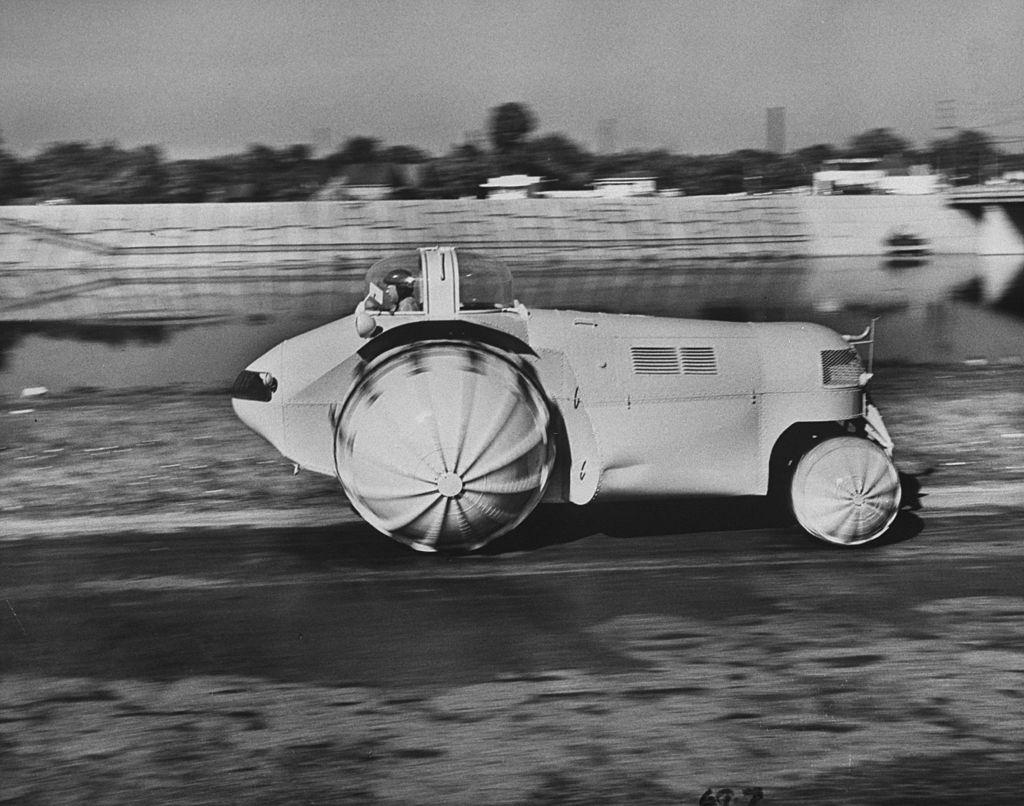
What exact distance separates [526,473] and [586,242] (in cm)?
5162

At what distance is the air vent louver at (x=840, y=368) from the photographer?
8.12 m

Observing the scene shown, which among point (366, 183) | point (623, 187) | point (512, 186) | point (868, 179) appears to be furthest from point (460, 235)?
point (868, 179)

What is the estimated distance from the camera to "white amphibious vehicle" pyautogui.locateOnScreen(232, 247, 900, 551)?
742 cm

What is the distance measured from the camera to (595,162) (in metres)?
68.1

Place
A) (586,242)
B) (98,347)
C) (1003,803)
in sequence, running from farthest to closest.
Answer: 1. (586,242)
2. (98,347)
3. (1003,803)

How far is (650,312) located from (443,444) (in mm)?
22530

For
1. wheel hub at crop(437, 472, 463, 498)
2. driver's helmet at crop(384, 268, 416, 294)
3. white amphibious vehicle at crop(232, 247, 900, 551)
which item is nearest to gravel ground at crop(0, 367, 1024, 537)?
white amphibious vehicle at crop(232, 247, 900, 551)

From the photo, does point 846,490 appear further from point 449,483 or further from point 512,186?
point 512,186

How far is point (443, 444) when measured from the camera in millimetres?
7094

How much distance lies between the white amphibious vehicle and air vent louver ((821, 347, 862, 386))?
14 mm

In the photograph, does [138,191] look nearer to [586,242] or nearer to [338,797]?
[586,242]

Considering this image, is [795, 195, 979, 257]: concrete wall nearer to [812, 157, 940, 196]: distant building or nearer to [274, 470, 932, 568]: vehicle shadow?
[812, 157, 940, 196]: distant building

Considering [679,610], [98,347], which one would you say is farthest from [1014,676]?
[98,347]

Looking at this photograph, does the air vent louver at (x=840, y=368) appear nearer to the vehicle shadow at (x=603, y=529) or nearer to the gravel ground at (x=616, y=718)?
the vehicle shadow at (x=603, y=529)
